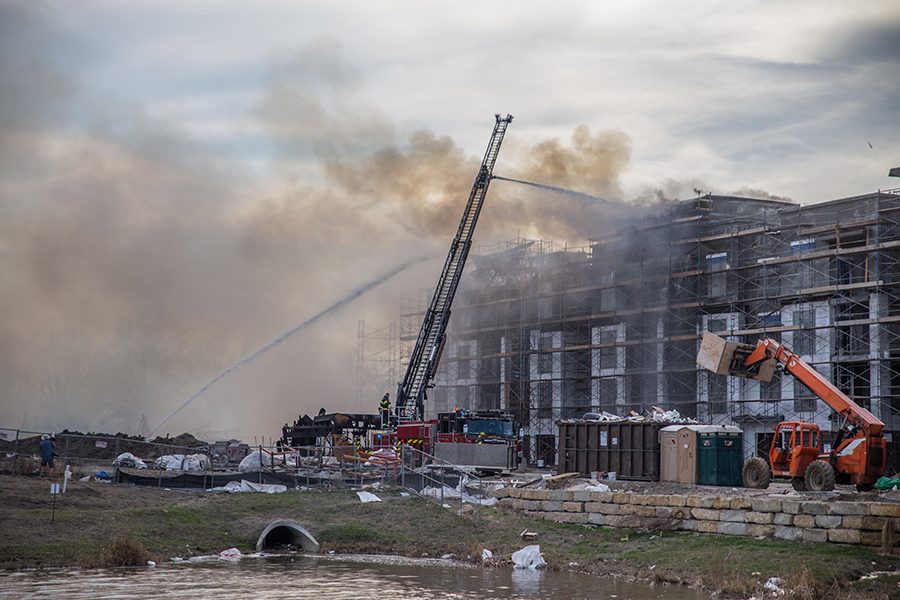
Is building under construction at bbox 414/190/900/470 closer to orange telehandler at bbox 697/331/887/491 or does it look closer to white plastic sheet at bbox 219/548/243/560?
orange telehandler at bbox 697/331/887/491

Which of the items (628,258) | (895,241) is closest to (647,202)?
(628,258)

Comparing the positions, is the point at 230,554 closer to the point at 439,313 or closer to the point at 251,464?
the point at 251,464

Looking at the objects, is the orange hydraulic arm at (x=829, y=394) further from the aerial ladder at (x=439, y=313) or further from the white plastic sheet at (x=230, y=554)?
the aerial ladder at (x=439, y=313)

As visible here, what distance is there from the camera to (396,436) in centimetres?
5009

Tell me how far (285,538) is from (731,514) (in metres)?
12.3

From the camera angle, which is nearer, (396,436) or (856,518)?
(856,518)

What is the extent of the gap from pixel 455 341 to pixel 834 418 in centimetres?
2915

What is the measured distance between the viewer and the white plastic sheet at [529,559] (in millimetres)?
25531

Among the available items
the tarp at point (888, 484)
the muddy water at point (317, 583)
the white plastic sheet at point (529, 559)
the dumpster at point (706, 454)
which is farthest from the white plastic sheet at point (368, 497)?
the tarp at point (888, 484)

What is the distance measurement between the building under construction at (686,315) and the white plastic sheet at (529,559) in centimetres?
2696

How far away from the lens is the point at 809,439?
3166 cm

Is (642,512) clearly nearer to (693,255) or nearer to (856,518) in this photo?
(856,518)

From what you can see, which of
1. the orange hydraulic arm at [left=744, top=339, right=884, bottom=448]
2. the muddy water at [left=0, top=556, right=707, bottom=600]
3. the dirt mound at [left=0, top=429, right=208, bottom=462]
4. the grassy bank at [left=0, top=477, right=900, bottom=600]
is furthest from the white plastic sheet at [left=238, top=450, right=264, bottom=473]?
the orange hydraulic arm at [left=744, top=339, right=884, bottom=448]

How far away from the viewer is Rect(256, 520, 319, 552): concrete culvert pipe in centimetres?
2834
